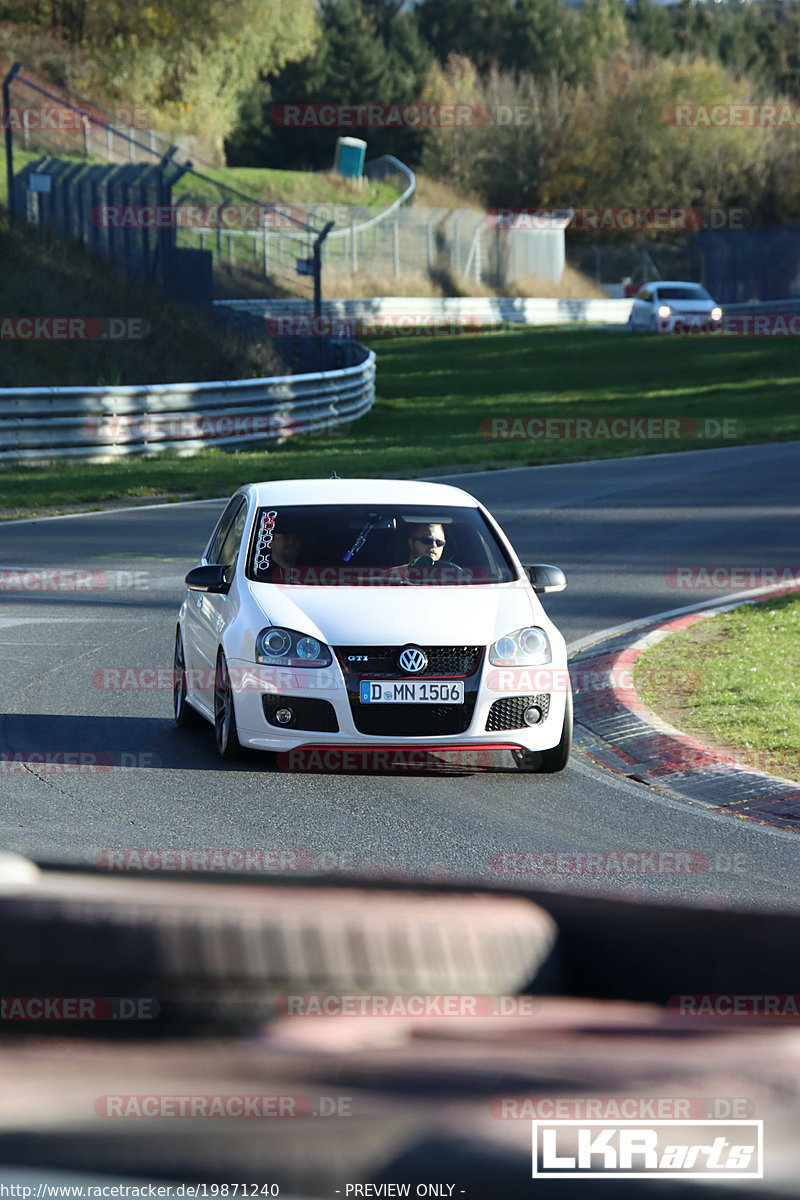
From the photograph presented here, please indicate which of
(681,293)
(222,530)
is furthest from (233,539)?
(681,293)

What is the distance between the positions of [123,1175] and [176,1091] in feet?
0.67

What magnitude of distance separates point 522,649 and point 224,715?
1682 millimetres

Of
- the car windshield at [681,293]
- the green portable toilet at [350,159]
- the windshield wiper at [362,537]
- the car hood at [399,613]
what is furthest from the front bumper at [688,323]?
the car hood at [399,613]

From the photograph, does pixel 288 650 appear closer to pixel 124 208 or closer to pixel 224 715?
pixel 224 715

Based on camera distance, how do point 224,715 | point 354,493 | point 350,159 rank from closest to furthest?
point 224,715 < point 354,493 < point 350,159

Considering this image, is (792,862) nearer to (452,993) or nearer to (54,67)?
(452,993)

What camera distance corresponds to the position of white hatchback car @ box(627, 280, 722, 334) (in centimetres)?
4819

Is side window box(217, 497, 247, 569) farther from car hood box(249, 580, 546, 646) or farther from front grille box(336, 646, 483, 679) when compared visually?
front grille box(336, 646, 483, 679)

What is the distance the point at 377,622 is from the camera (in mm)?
8656

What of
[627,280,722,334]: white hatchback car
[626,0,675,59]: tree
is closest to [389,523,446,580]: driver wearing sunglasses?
[627,280,722,334]: white hatchback car

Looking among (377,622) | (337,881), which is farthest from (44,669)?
(337,881)

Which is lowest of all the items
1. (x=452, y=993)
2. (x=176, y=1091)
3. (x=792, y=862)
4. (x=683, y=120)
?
(x=683, y=120)

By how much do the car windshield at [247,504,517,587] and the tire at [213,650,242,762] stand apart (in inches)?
26.0

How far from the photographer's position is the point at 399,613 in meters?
8.73
